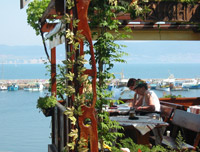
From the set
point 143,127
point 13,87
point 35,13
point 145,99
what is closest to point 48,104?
point 145,99

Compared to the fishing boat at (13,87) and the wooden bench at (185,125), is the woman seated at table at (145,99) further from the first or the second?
the fishing boat at (13,87)

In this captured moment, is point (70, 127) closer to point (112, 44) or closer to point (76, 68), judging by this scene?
point (76, 68)

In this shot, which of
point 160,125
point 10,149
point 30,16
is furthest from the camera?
point 10,149

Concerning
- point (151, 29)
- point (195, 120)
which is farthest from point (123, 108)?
point (151, 29)

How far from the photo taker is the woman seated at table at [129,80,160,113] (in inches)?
254

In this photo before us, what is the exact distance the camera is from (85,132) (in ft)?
13.0

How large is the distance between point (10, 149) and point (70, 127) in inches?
273

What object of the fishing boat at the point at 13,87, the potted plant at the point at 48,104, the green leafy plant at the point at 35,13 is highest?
the green leafy plant at the point at 35,13

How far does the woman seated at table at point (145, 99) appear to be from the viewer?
21.2ft

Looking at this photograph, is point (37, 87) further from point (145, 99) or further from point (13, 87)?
point (145, 99)

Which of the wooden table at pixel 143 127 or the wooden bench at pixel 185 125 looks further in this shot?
the wooden bench at pixel 185 125

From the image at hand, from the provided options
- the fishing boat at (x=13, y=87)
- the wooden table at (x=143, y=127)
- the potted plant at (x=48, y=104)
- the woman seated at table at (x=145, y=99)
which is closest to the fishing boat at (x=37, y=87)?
the fishing boat at (x=13, y=87)

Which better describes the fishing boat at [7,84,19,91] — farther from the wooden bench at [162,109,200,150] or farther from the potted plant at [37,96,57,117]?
the wooden bench at [162,109,200,150]

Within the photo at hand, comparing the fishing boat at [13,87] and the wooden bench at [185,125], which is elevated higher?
the wooden bench at [185,125]
